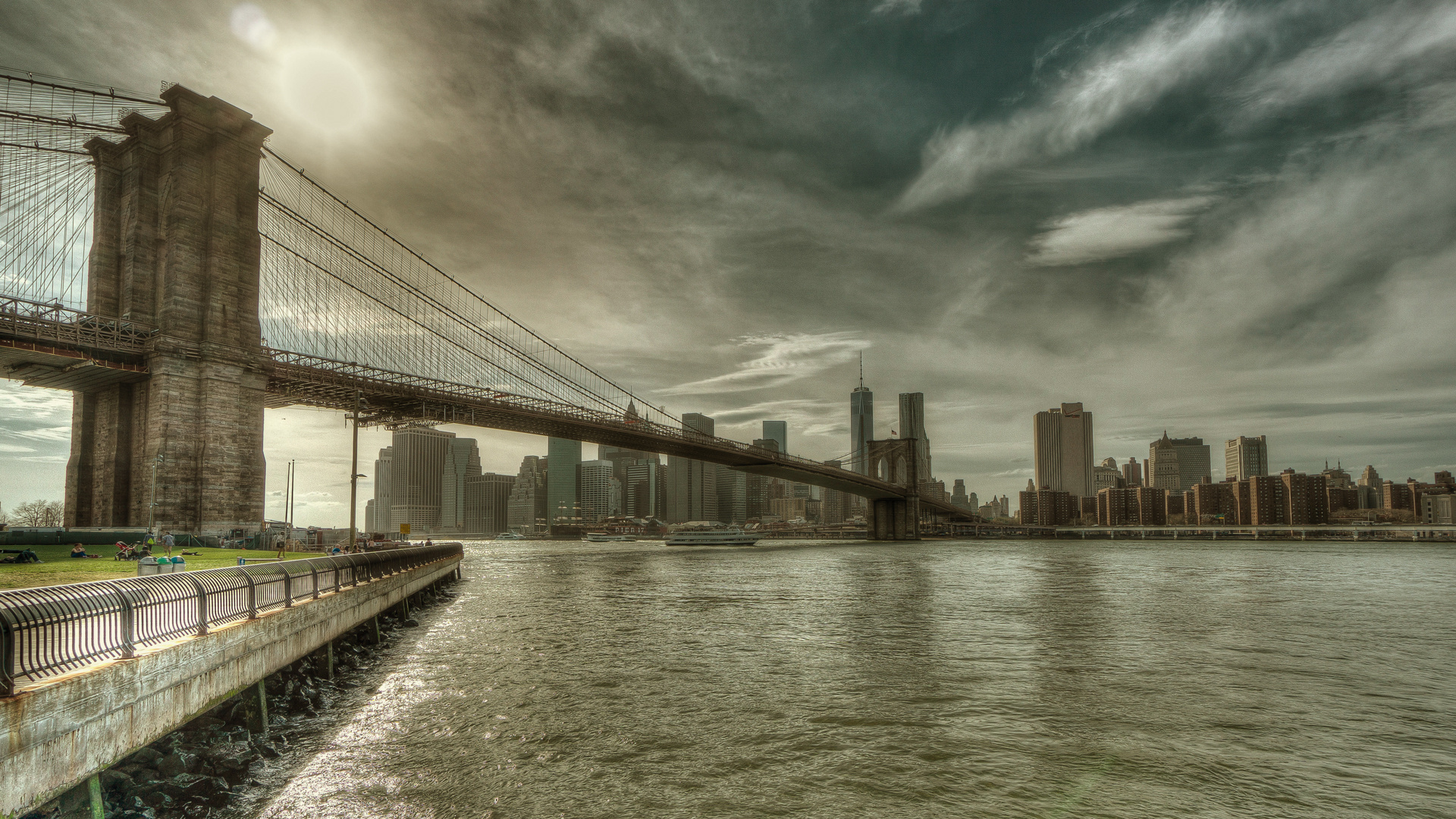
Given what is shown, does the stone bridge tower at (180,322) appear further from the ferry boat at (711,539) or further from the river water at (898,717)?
the ferry boat at (711,539)

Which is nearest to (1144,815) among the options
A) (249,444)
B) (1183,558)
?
(249,444)

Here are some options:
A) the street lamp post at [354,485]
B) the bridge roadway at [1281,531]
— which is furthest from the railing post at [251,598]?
the bridge roadway at [1281,531]

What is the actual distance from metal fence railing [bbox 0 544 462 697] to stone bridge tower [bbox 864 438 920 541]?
5071 inches

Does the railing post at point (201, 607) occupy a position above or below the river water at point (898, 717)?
above

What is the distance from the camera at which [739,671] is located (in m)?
18.0

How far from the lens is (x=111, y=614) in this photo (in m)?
8.38

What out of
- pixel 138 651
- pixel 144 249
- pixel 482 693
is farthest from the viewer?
pixel 144 249

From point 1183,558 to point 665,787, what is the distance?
84187 millimetres

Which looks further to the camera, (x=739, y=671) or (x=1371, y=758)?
(x=739, y=671)

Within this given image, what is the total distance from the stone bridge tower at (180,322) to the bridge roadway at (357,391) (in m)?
1.48

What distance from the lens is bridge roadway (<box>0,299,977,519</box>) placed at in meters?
35.4

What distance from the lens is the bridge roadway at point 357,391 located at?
116 ft

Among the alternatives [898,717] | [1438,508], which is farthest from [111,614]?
[1438,508]

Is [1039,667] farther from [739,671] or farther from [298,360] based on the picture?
[298,360]
